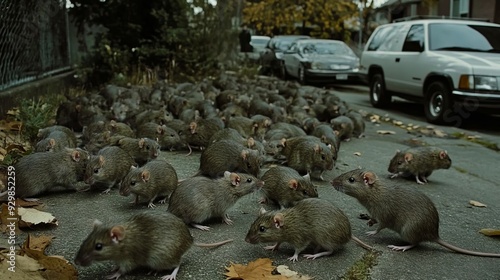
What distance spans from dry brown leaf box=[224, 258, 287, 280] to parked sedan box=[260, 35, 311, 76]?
19.7 m

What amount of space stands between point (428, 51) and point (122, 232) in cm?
988

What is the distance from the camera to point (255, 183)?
4.52m

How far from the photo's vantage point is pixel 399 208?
13.1ft

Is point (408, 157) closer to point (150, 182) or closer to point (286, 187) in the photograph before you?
point (286, 187)

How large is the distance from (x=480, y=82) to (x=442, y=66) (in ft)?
3.30

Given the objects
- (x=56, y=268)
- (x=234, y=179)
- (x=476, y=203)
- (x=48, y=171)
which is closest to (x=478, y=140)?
(x=476, y=203)

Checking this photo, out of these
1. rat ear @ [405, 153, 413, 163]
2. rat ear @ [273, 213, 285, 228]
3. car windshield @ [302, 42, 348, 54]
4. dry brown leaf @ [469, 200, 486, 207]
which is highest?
car windshield @ [302, 42, 348, 54]

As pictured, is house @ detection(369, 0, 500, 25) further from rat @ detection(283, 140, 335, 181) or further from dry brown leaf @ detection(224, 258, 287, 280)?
dry brown leaf @ detection(224, 258, 287, 280)

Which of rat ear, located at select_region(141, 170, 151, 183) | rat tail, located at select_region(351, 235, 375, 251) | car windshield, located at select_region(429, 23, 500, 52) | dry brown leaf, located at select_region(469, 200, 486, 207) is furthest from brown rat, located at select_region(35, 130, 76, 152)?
car windshield, located at select_region(429, 23, 500, 52)

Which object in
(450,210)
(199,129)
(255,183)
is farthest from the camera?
(199,129)

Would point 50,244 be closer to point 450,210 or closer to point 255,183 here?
point 255,183

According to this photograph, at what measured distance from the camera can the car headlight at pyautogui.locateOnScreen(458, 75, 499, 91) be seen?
9820 millimetres

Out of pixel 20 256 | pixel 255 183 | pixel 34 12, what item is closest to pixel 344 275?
pixel 255 183

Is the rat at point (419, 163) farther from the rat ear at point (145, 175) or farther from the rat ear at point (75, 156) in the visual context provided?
the rat ear at point (75, 156)
